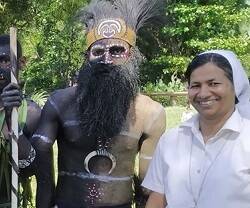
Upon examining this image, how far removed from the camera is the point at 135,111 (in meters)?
2.94

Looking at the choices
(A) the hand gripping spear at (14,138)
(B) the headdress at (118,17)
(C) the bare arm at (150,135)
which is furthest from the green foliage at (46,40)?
(A) the hand gripping spear at (14,138)

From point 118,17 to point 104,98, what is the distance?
474mm

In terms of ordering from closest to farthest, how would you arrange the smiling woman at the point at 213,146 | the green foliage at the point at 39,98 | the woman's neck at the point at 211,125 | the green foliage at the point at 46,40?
the smiling woman at the point at 213,146 → the woman's neck at the point at 211,125 → the green foliage at the point at 39,98 → the green foliage at the point at 46,40

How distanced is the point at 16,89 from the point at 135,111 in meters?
0.73

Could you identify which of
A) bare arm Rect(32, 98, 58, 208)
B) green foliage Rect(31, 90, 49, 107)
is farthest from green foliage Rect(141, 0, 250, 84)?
bare arm Rect(32, 98, 58, 208)

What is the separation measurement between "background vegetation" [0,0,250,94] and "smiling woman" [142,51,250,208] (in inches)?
522

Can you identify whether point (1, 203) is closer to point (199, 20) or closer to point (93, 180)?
point (93, 180)

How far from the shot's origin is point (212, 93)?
2.17m

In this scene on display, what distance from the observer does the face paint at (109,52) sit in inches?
114

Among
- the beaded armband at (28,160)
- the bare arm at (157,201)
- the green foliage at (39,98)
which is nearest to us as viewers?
the bare arm at (157,201)

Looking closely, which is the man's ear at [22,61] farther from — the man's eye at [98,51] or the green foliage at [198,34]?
the green foliage at [198,34]

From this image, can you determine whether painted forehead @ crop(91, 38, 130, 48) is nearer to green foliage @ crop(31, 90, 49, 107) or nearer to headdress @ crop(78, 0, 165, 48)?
headdress @ crop(78, 0, 165, 48)

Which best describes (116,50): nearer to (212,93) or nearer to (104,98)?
(104,98)

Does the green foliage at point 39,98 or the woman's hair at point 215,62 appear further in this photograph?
the green foliage at point 39,98
